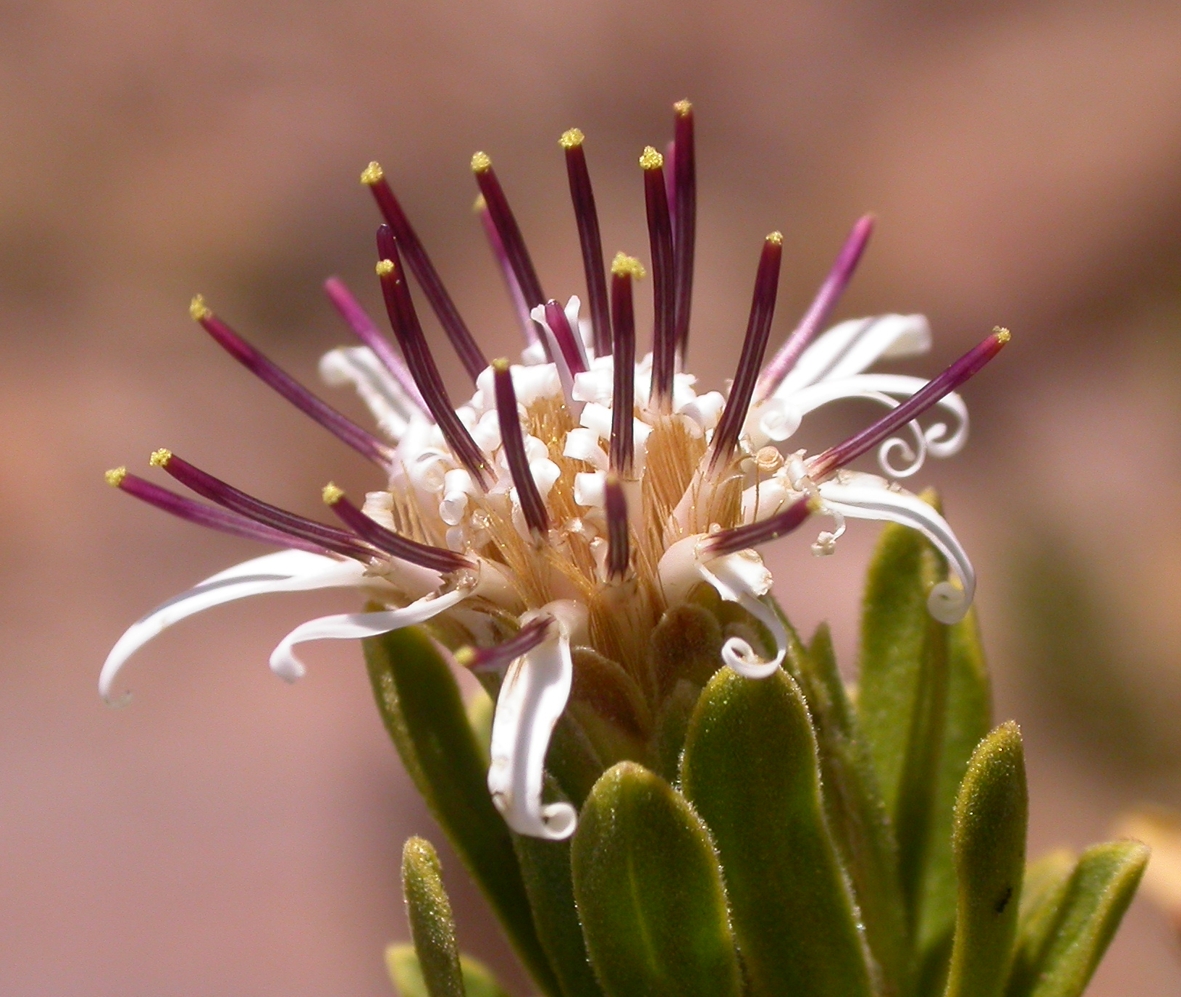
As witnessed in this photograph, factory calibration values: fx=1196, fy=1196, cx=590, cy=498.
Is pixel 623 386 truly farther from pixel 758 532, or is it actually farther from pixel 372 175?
pixel 372 175

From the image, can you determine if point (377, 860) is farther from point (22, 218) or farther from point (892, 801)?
point (22, 218)

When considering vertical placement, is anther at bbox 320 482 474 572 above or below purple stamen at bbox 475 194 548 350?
below

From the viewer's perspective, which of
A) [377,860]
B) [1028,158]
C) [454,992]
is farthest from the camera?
[1028,158]

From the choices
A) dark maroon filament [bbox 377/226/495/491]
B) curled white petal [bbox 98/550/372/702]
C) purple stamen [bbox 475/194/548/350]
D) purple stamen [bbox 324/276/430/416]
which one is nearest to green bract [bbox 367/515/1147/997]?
curled white petal [bbox 98/550/372/702]

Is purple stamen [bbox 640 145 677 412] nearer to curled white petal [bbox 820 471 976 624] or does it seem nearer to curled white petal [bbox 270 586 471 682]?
curled white petal [bbox 820 471 976 624]

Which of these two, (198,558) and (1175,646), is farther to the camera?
(198,558)

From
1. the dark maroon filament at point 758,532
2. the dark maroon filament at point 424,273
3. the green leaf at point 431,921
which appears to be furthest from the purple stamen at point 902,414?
the green leaf at point 431,921

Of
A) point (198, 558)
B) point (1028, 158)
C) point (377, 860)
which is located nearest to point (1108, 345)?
point (1028, 158)
